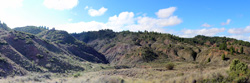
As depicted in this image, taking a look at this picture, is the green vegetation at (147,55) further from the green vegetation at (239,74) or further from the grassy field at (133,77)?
the green vegetation at (239,74)

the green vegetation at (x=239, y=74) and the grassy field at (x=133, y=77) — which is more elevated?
the green vegetation at (x=239, y=74)

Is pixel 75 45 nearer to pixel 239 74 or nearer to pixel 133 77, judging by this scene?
pixel 133 77

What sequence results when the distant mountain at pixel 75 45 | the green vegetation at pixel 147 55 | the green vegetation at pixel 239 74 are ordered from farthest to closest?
1. the distant mountain at pixel 75 45
2. the green vegetation at pixel 147 55
3. the green vegetation at pixel 239 74

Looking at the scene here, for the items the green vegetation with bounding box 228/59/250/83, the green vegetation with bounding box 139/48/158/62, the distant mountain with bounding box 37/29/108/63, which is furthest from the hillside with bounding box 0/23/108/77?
the green vegetation with bounding box 228/59/250/83

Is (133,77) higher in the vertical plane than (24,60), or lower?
lower

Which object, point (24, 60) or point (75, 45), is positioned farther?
point (75, 45)

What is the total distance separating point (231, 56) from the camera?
44.8 metres

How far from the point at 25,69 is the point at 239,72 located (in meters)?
31.6

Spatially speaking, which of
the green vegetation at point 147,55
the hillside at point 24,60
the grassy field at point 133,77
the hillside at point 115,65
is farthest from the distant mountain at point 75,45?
the grassy field at point 133,77

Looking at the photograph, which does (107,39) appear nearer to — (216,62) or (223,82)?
(216,62)

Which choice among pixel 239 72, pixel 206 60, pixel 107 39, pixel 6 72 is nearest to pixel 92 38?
pixel 107 39

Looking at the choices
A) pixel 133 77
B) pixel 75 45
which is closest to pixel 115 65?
pixel 133 77

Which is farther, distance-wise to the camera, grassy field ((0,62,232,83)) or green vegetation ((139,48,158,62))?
green vegetation ((139,48,158,62))

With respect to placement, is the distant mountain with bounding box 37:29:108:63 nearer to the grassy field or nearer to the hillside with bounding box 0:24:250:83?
the hillside with bounding box 0:24:250:83
